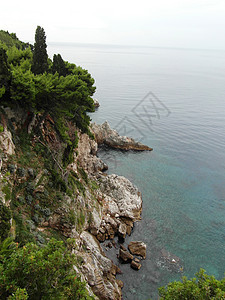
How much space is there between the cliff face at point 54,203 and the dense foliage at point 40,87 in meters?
2.22

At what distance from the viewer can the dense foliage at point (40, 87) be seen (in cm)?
2667

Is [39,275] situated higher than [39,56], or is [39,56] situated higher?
[39,56]

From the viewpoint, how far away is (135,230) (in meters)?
40.5

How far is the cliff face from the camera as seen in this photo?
24.2 meters

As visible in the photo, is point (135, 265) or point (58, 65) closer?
point (135, 265)

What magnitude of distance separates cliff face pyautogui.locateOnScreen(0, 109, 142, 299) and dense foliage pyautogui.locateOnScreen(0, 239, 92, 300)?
5.03 m

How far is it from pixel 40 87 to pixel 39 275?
2149 centimetres

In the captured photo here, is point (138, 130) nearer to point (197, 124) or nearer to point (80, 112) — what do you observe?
point (197, 124)

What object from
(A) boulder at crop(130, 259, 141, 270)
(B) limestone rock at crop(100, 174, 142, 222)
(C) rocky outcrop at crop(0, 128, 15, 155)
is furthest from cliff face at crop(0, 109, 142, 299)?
(A) boulder at crop(130, 259, 141, 270)

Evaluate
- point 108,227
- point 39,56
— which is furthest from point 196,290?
point 39,56

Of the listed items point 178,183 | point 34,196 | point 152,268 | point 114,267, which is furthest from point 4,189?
point 178,183

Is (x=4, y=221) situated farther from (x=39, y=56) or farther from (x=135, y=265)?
(x=39, y=56)

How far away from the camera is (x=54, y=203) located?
28406 mm

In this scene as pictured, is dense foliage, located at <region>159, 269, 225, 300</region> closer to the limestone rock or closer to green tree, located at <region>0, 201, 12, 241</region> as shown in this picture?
green tree, located at <region>0, 201, 12, 241</region>
